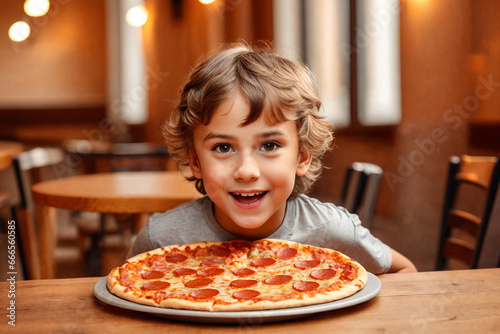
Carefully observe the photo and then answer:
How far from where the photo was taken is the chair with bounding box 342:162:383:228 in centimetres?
194

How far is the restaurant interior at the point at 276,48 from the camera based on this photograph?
3314 mm

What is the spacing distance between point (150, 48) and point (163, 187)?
7.30 metres

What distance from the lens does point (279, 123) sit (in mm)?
1171

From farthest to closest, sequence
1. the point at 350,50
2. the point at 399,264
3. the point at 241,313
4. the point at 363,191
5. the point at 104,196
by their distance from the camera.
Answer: the point at 350,50 → the point at 104,196 → the point at 363,191 → the point at 399,264 → the point at 241,313

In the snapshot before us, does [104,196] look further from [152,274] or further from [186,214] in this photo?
[152,274]

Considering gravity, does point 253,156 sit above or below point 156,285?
above

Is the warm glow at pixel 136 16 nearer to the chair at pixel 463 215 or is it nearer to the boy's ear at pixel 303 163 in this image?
the chair at pixel 463 215

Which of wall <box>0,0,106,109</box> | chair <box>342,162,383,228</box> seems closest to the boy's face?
chair <box>342,162,383,228</box>

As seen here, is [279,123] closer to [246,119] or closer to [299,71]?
[246,119]

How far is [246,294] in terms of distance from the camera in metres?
0.86

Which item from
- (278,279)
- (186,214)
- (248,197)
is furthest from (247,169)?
(186,214)

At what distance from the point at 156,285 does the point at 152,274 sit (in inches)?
3.1

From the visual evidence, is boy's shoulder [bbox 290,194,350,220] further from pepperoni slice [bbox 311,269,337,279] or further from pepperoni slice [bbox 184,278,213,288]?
pepperoni slice [bbox 184,278,213,288]

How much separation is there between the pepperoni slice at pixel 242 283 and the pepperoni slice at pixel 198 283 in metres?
0.04
